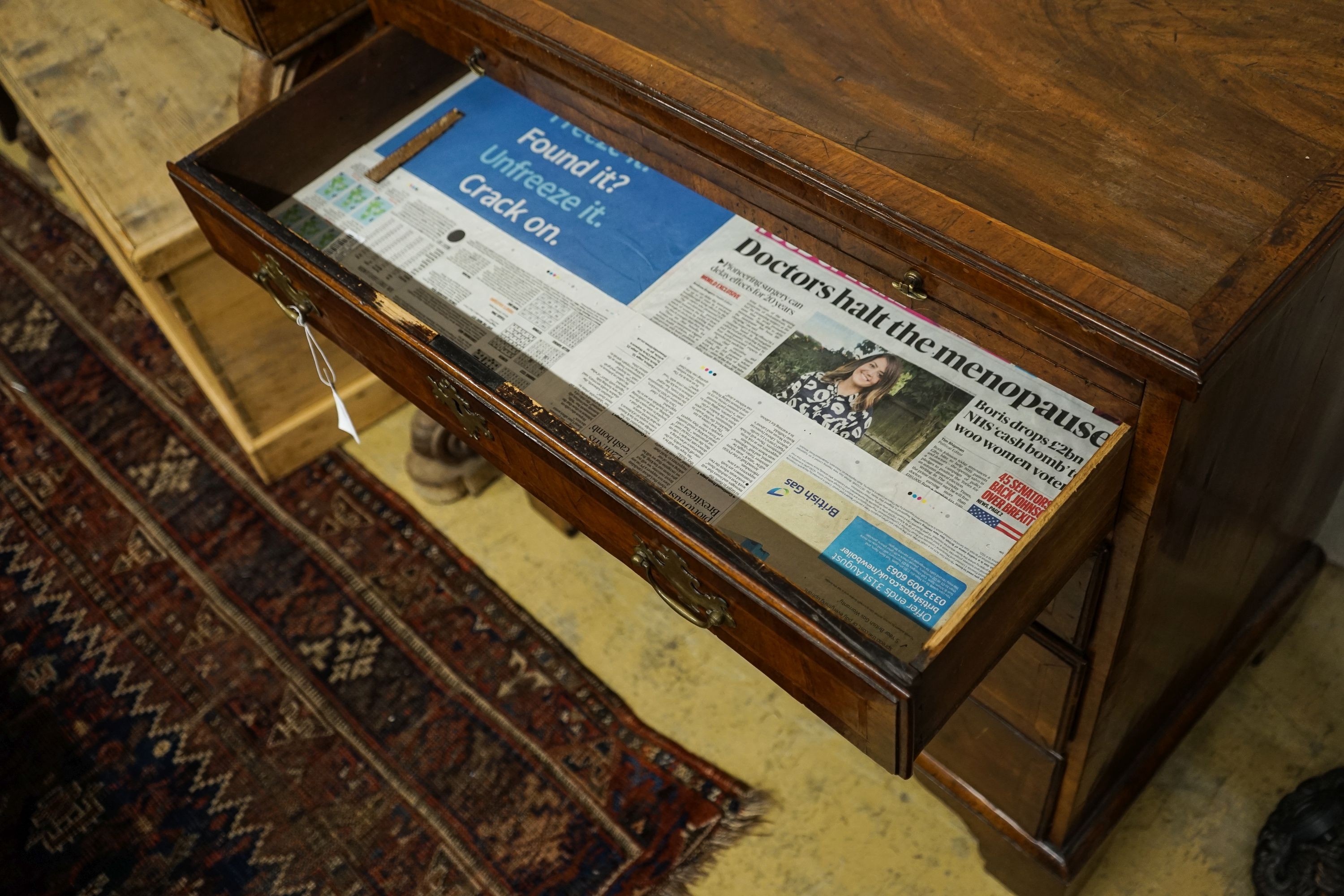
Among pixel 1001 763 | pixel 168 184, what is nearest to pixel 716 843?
pixel 1001 763

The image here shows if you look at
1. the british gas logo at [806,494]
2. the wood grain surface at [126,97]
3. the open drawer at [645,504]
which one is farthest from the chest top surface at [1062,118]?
the wood grain surface at [126,97]

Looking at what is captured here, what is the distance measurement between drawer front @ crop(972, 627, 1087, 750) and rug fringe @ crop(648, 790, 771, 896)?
43 centimetres

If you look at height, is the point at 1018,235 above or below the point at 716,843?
above

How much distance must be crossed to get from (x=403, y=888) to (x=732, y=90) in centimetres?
113

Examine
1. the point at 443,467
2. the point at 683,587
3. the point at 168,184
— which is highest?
the point at 683,587

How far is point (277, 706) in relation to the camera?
177 centimetres

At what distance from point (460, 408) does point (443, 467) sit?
0.92 metres

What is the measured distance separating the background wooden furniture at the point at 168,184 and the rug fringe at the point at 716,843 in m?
0.95

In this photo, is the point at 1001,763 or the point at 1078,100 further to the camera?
the point at 1001,763

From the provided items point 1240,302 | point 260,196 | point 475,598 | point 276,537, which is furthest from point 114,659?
point 1240,302

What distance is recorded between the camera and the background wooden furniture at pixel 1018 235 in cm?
82

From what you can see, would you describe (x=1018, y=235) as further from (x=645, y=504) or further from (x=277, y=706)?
(x=277, y=706)

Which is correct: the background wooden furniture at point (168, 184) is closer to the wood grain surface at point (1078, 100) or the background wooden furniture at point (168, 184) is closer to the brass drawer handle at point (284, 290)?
the brass drawer handle at point (284, 290)

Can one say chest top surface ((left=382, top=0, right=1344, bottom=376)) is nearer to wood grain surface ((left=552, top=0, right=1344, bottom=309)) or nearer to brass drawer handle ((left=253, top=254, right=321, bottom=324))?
wood grain surface ((left=552, top=0, right=1344, bottom=309))
